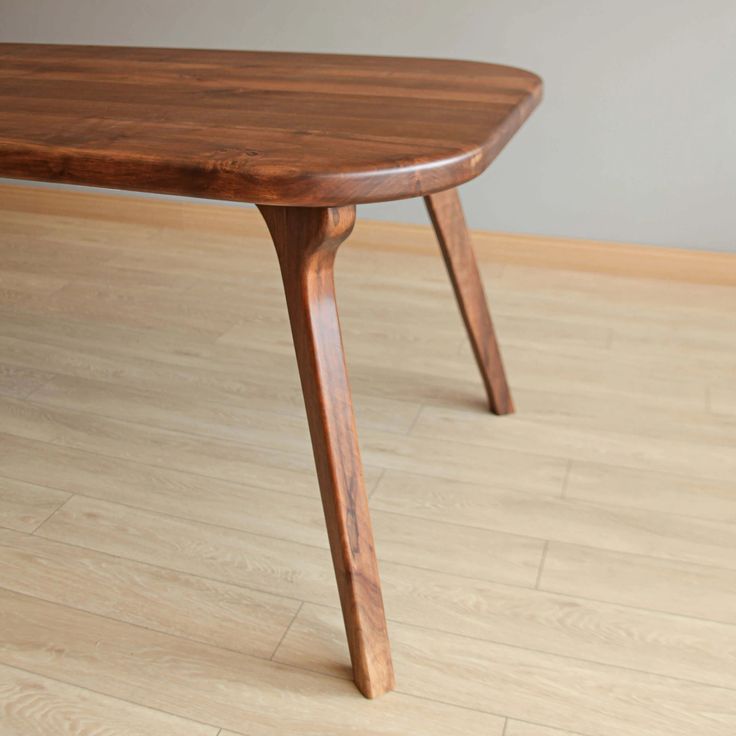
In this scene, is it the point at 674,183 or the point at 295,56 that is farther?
the point at 674,183

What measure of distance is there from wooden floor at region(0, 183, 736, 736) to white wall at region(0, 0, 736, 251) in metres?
0.10

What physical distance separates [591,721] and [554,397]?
72 cm

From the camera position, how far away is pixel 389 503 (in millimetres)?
1339

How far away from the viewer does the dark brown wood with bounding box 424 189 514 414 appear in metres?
1.36

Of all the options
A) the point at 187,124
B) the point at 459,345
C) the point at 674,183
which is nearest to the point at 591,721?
the point at 187,124

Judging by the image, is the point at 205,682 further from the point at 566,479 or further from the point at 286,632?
the point at 566,479

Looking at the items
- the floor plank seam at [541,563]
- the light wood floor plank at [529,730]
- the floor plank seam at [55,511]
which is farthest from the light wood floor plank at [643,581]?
the floor plank seam at [55,511]

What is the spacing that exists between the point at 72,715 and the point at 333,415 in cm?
43

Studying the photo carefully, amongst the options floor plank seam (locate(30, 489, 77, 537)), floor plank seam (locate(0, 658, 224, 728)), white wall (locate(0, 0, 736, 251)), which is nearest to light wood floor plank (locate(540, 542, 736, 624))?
floor plank seam (locate(0, 658, 224, 728))

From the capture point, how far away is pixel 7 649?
42.3 inches

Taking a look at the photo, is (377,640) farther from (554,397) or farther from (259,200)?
(554,397)

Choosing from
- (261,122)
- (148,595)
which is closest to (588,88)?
(261,122)

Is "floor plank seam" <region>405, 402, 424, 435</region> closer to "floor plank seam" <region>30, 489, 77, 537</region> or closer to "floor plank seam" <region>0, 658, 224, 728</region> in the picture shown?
"floor plank seam" <region>30, 489, 77, 537</region>

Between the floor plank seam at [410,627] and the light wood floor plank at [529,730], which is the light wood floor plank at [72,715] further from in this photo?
the light wood floor plank at [529,730]
